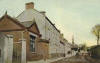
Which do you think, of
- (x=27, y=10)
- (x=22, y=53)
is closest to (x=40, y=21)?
(x=27, y=10)

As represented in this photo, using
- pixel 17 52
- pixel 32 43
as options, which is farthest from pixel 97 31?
pixel 17 52

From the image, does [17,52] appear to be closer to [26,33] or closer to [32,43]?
[26,33]

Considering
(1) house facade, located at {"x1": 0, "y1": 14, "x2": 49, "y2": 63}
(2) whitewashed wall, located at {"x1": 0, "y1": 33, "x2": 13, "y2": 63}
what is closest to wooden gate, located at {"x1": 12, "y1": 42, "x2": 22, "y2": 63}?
(2) whitewashed wall, located at {"x1": 0, "y1": 33, "x2": 13, "y2": 63}

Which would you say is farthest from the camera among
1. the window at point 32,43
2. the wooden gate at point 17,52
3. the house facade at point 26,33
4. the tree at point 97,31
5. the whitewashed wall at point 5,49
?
the tree at point 97,31

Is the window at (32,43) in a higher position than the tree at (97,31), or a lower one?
lower

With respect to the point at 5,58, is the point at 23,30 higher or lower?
higher

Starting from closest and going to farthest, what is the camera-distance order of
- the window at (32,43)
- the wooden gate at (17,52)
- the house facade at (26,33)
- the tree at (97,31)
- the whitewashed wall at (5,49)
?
the whitewashed wall at (5,49), the wooden gate at (17,52), the house facade at (26,33), the window at (32,43), the tree at (97,31)

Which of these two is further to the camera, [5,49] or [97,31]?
[97,31]

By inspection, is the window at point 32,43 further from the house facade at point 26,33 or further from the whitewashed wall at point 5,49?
the whitewashed wall at point 5,49

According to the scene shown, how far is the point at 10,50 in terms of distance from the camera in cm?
1355

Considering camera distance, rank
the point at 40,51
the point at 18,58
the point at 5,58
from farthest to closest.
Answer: the point at 40,51 < the point at 18,58 < the point at 5,58

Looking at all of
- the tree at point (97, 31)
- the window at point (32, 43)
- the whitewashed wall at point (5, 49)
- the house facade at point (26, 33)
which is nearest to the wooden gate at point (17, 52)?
the whitewashed wall at point (5, 49)

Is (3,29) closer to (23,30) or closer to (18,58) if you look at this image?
(23,30)

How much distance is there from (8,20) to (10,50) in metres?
11.5
